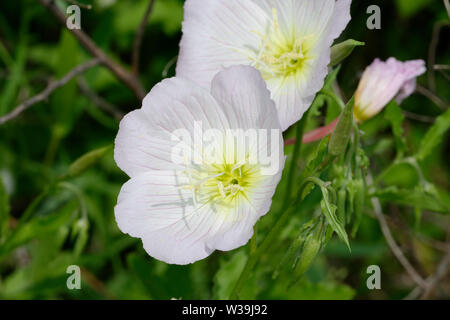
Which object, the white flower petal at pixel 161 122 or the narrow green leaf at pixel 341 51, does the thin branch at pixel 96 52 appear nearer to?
the white flower petal at pixel 161 122

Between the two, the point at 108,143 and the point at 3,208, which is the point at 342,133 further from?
the point at 108,143

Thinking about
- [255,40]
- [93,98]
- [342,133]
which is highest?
[93,98]

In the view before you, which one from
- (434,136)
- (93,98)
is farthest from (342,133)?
(93,98)

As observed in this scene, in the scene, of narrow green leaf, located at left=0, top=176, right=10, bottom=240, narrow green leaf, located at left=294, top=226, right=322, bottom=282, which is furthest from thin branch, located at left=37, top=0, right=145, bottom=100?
narrow green leaf, located at left=294, top=226, right=322, bottom=282

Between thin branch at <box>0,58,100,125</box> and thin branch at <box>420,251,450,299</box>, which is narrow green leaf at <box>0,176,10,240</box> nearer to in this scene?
thin branch at <box>0,58,100,125</box>
